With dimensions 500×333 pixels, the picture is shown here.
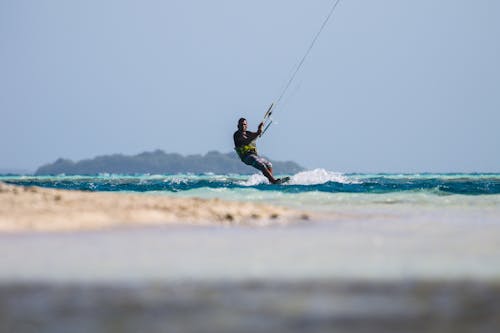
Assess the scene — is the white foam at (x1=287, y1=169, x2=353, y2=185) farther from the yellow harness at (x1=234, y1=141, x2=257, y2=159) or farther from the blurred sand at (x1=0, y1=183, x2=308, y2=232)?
the blurred sand at (x1=0, y1=183, x2=308, y2=232)

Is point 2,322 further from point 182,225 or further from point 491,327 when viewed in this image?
point 182,225

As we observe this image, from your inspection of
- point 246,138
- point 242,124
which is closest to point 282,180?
point 246,138

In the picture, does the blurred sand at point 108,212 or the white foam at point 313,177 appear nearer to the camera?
the blurred sand at point 108,212

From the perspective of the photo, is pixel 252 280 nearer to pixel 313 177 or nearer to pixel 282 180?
pixel 282 180

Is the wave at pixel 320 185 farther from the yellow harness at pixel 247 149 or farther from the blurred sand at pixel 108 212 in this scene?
the blurred sand at pixel 108 212

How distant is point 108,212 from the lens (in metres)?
11.2

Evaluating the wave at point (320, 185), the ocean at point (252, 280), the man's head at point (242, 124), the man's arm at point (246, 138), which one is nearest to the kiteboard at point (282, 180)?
the wave at point (320, 185)

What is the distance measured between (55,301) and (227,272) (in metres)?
1.57

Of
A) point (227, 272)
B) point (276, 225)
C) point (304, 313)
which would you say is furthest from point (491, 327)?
point (276, 225)

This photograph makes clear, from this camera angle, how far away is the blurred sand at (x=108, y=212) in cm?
1027

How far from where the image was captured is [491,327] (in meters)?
4.09

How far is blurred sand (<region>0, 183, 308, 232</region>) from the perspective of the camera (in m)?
10.3

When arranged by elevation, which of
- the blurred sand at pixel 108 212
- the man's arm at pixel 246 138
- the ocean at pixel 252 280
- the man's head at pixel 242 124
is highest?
the man's head at pixel 242 124

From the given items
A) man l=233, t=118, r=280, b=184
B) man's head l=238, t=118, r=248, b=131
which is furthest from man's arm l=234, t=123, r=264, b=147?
man's head l=238, t=118, r=248, b=131
